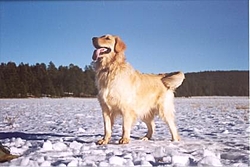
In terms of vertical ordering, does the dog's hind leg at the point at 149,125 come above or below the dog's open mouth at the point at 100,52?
below

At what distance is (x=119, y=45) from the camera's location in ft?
12.4

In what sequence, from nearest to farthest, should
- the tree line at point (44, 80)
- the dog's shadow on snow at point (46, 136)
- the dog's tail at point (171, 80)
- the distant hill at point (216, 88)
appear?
the dog's shadow on snow at point (46, 136) → the dog's tail at point (171, 80) → the tree line at point (44, 80) → the distant hill at point (216, 88)

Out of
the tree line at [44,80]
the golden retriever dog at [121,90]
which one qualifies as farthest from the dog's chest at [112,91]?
the tree line at [44,80]

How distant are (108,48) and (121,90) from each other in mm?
506

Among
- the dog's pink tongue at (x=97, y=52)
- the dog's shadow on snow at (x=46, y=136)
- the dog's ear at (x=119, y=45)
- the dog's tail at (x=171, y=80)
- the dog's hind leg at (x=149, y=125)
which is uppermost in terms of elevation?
the dog's ear at (x=119, y=45)

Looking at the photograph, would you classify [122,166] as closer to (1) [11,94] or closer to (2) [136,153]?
(2) [136,153]

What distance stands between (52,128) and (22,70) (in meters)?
1.15

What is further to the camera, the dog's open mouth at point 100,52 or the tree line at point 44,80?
the tree line at point 44,80

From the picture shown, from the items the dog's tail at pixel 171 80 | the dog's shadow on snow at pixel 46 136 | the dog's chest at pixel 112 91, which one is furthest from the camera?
the dog's tail at pixel 171 80

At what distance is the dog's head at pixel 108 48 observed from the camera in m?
3.70

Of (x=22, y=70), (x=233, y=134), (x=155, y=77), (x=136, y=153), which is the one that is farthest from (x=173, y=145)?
(x=22, y=70)

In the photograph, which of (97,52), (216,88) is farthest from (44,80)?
(216,88)

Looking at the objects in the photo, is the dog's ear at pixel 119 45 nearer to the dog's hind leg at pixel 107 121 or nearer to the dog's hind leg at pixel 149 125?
the dog's hind leg at pixel 107 121

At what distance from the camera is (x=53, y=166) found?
2561 mm
